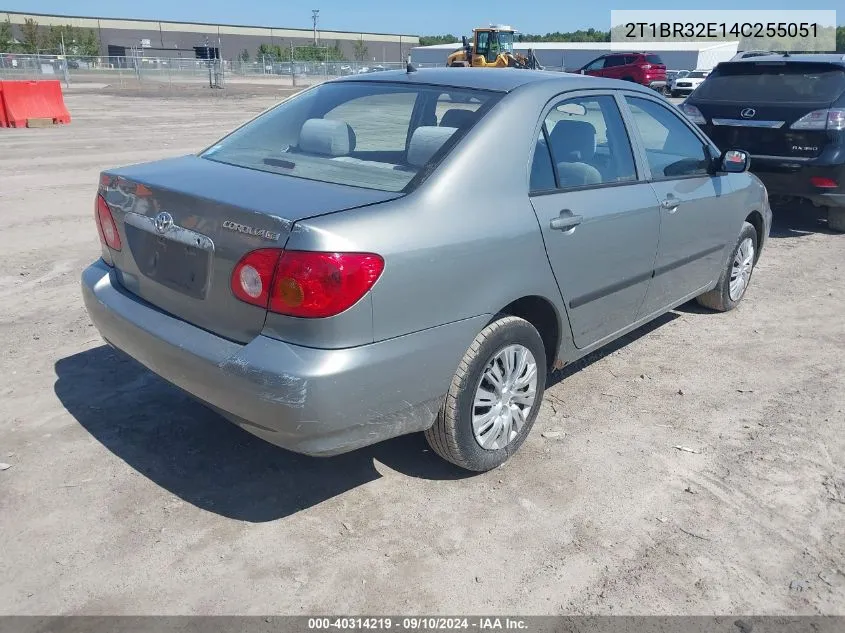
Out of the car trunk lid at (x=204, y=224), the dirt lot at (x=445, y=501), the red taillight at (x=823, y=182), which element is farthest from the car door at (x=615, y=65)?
the car trunk lid at (x=204, y=224)

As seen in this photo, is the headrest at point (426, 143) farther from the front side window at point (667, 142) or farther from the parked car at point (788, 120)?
the parked car at point (788, 120)

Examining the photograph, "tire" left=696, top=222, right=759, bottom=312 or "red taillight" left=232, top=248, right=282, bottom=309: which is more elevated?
"red taillight" left=232, top=248, right=282, bottom=309

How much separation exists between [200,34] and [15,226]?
103132 millimetres

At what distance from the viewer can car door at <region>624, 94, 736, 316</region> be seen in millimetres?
4250

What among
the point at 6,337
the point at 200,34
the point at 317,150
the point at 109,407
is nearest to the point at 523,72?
the point at 317,150

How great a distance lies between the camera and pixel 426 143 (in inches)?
128

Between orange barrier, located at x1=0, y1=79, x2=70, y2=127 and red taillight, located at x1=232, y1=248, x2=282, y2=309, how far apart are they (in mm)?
16987

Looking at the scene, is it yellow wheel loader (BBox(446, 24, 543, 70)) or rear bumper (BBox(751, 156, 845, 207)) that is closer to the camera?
rear bumper (BBox(751, 156, 845, 207))

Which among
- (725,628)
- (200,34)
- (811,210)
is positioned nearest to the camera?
(725,628)

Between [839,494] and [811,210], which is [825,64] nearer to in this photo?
[811,210]

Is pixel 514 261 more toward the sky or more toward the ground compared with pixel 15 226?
more toward the sky

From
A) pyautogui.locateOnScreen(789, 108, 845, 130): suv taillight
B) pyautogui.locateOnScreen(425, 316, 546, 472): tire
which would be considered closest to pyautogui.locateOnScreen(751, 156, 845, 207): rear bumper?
pyautogui.locateOnScreen(789, 108, 845, 130): suv taillight

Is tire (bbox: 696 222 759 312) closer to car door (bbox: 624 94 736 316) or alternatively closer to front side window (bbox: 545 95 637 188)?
car door (bbox: 624 94 736 316)

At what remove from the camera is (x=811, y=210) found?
9.66 meters
